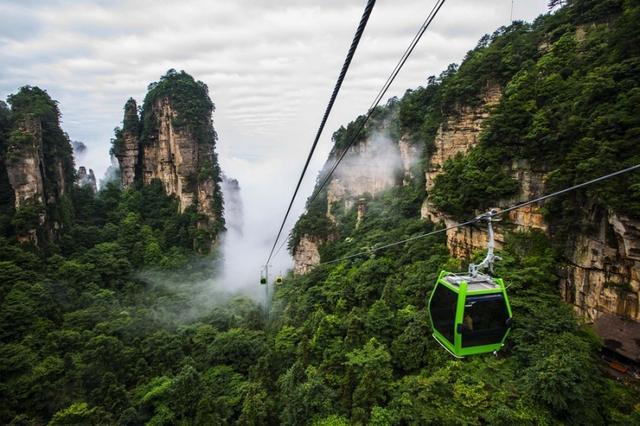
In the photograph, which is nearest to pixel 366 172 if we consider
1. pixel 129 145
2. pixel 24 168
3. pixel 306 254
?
pixel 306 254

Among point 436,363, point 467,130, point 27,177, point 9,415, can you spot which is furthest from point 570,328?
point 27,177

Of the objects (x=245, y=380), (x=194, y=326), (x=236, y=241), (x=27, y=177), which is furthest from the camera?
(x=236, y=241)

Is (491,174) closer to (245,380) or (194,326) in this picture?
(245,380)

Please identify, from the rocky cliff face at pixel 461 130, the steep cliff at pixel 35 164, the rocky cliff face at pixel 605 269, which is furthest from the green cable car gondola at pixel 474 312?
the steep cliff at pixel 35 164

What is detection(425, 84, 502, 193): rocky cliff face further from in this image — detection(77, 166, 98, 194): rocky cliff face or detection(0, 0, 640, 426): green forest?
detection(77, 166, 98, 194): rocky cliff face

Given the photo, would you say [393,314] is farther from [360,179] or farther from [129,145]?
[129,145]

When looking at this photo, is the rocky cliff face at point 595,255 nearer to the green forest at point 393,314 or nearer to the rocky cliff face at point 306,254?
the green forest at point 393,314

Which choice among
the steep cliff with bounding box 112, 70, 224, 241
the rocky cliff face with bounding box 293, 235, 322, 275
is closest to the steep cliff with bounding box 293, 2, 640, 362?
the rocky cliff face with bounding box 293, 235, 322, 275
